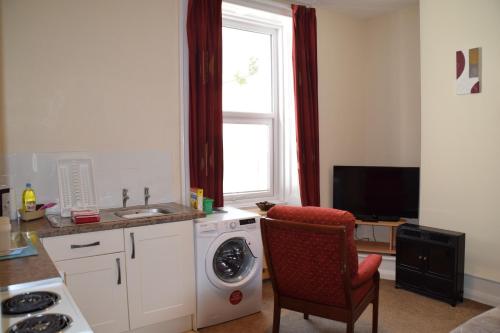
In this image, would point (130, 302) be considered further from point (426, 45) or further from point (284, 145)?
point (426, 45)

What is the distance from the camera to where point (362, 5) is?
4.11 m

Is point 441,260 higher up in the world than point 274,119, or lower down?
lower down

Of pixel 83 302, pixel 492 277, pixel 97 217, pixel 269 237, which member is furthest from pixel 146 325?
pixel 492 277

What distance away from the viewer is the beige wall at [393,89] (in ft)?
13.6

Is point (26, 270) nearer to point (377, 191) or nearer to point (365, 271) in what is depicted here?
point (365, 271)

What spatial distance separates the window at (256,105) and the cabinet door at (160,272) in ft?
3.66

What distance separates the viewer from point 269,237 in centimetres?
247

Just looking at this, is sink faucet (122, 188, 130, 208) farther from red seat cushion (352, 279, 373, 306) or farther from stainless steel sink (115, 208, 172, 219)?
red seat cushion (352, 279, 373, 306)

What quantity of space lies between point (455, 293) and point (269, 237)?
1797mm

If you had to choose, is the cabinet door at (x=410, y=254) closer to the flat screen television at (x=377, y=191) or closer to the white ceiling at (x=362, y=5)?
the flat screen television at (x=377, y=191)

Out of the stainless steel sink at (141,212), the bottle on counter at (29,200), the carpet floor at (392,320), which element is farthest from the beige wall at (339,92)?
the bottle on counter at (29,200)

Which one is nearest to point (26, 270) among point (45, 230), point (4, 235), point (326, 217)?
point (4, 235)

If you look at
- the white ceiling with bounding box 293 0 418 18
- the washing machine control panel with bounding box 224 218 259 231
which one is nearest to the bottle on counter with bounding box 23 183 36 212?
the washing machine control panel with bounding box 224 218 259 231

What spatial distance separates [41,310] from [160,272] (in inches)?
62.3
